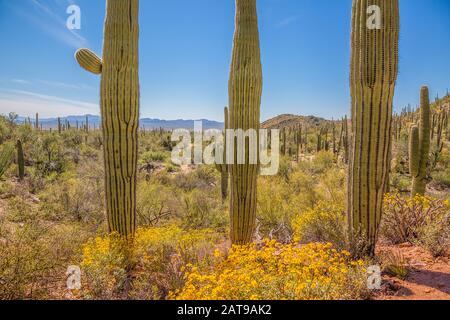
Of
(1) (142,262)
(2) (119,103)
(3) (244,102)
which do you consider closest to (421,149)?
(3) (244,102)

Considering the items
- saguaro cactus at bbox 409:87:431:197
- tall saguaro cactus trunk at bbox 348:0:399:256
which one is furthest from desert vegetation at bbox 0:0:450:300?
saguaro cactus at bbox 409:87:431:197

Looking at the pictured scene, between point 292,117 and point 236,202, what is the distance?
268ft

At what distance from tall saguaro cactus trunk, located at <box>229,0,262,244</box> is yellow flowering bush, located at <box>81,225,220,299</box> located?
2.74 feet

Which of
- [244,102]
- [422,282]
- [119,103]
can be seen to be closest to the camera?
[422,282]

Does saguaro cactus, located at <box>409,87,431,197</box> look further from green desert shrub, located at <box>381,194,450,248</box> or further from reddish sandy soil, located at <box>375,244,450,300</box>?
reddish sandy soil, located at <box>375,244,450,300</box>

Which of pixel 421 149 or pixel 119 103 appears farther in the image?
pixel 421 149

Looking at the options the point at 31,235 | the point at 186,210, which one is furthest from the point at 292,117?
the point at 31,235

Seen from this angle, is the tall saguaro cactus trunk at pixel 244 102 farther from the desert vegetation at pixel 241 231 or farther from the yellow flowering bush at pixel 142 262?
the yellow flowering bush at pixel 142 262

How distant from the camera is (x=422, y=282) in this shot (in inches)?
152

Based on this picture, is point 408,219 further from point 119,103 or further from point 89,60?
point 89,60

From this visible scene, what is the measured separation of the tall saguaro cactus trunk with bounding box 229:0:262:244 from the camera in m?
5.52

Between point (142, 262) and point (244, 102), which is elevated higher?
point (244, 102)

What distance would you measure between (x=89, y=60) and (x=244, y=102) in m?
2.90

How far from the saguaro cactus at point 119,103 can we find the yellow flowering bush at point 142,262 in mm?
442
